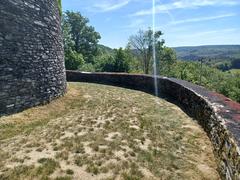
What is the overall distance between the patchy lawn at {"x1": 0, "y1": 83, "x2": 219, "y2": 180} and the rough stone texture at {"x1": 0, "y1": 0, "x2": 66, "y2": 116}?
0.62 meters

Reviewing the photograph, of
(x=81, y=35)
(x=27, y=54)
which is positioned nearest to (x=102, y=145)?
(x=27, y=54)

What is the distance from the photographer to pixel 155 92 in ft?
48.9

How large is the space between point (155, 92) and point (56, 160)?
10683mm

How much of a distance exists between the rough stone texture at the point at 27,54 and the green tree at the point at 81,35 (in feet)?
112

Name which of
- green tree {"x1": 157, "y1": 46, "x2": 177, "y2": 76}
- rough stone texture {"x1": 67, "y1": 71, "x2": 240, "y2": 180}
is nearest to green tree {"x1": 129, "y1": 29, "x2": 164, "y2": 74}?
green tree {"x1": 157, "y1": 46, "x2": 177, "y2": 76}

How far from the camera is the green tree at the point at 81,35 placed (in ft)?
144

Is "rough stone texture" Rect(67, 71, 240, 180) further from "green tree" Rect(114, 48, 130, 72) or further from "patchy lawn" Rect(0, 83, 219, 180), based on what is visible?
"green tree" Rect(114, 48, 130, 72)

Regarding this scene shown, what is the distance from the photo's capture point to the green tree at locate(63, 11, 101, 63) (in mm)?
43969

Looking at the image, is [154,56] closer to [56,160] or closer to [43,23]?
[43,23]

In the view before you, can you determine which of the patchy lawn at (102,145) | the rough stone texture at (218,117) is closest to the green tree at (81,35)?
the rough stone texture at (218,117)

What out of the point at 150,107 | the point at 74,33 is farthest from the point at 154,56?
the point at 150,107

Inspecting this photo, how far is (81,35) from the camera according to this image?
45.1 metres

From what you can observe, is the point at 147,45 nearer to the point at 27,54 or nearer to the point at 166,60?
the point at 166,60

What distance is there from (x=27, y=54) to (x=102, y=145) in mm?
4894
